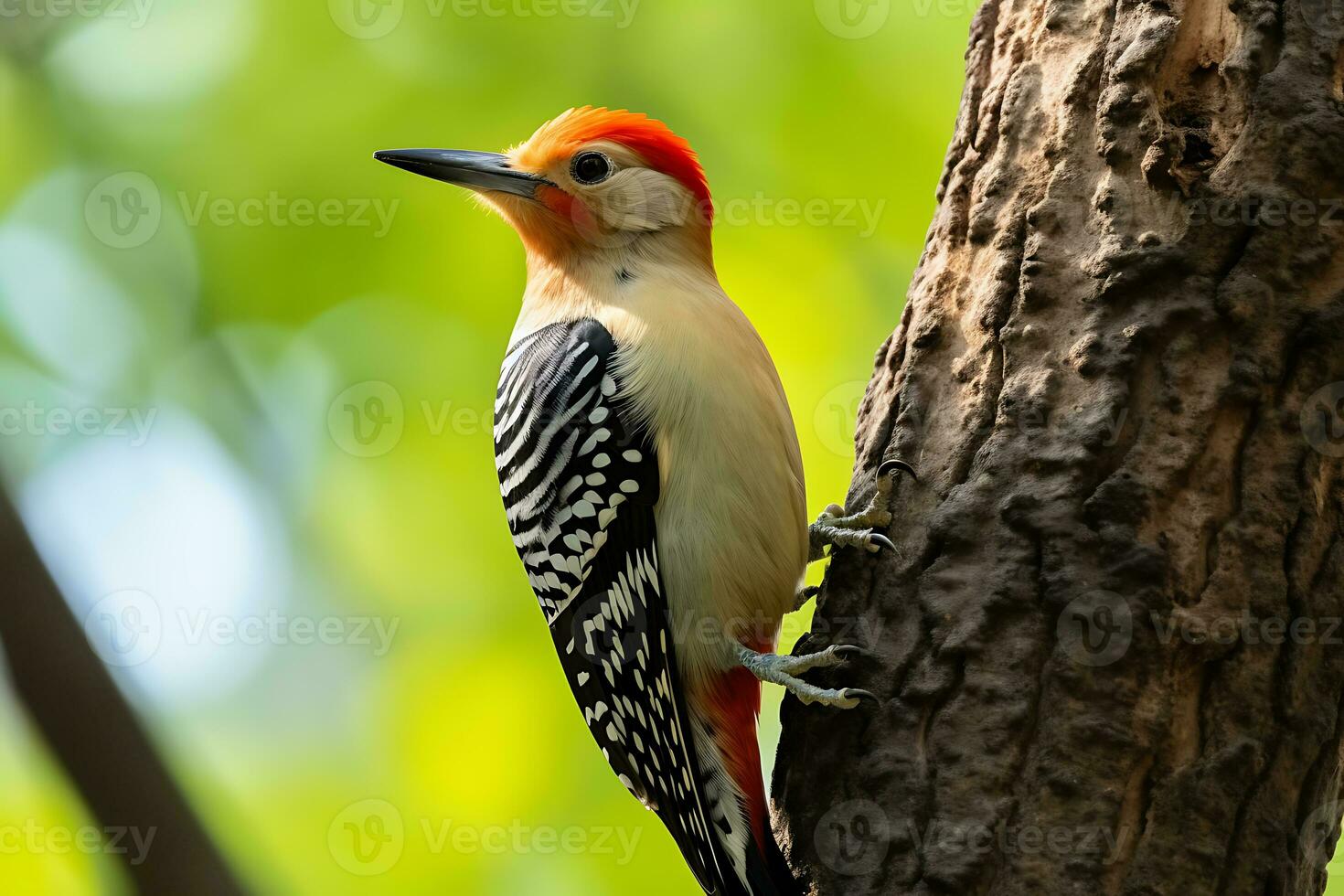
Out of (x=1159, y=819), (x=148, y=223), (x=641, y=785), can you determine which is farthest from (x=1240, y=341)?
(x=148, y=223)

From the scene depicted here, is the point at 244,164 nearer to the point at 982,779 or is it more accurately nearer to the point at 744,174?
the point at 744,174

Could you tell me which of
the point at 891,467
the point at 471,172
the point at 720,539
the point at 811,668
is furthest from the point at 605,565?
the point at 471,172

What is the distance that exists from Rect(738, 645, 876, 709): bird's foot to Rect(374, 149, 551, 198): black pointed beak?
199 centimetres

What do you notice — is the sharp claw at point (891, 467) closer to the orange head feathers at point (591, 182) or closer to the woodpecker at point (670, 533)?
the woodpecker at point (670, 533)

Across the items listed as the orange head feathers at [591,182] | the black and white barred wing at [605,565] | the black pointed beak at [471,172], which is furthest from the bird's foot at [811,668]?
the black pointed beak at [471,172]

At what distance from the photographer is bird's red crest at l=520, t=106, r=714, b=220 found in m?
4.22

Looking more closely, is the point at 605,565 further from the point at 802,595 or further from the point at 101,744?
the point at 101,744

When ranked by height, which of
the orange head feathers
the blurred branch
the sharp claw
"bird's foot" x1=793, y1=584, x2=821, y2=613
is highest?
the orange head feathers

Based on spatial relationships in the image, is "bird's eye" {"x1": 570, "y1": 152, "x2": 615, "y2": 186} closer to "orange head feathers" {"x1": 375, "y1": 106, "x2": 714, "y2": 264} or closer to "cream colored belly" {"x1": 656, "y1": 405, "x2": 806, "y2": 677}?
"orange head feathers" {"x1": 375, "y1": 106, "x2": 714, "y2": 264}

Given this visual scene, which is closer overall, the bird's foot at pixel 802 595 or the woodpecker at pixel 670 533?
the woodpecker at pixel 670 533

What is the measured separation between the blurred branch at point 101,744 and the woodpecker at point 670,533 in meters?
1.31

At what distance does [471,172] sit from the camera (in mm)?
4234

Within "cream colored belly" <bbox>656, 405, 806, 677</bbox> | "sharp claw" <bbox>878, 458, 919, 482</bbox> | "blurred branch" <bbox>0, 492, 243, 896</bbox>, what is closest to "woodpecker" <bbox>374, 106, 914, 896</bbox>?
"cream colored belly" <bbox>656, 405, 806, 677</bbox>

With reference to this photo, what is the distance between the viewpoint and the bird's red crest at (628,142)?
166 inches
